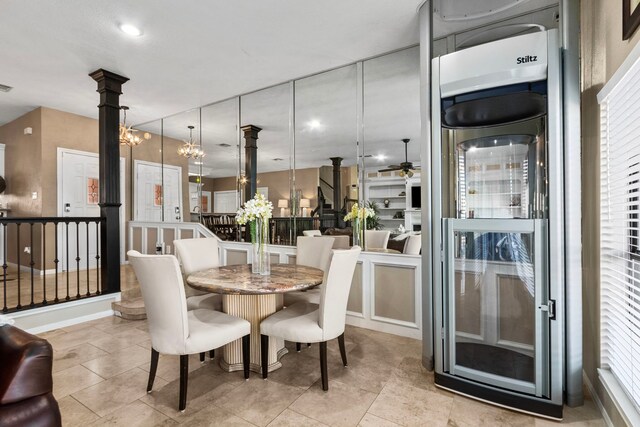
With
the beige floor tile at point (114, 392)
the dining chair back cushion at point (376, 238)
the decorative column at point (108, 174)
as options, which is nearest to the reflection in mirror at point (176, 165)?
the decorative column at point (108, 174)

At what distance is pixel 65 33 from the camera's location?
3.03m

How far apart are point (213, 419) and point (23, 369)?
3.35 feet

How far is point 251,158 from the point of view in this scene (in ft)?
15.4

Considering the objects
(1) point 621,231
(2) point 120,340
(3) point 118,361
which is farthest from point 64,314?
(1) point 621,231

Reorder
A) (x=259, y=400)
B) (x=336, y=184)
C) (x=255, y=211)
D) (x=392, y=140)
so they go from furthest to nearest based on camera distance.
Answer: (x=336, y=184) < (x=392, y=140) < (x=255, y=211) < (x=259, y=400)

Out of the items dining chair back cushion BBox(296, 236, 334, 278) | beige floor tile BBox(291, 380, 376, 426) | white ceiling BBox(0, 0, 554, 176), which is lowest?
beige floor tile BBox(291, 380, 376, 426)

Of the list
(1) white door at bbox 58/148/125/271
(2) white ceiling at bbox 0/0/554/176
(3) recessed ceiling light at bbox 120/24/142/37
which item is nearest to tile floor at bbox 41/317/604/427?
(2) white ceiling at bbox 0/0/554/176

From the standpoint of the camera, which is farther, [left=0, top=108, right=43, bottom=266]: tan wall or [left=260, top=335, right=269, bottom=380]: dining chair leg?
[left=0, top=108, right=43, bottom=266]: tan wall

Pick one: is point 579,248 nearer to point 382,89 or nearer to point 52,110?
point 382,89

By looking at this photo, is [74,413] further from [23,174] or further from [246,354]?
[23,174]

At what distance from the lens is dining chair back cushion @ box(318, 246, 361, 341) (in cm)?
212

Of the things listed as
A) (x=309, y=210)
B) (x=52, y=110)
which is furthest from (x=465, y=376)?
(x=52, y=110)

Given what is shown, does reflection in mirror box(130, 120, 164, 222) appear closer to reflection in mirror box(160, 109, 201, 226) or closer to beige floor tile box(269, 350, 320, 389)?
reflection in mirror box(160, 109, 201, 226)

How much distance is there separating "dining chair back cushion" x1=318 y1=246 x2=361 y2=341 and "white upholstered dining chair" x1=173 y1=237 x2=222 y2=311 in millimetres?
996
